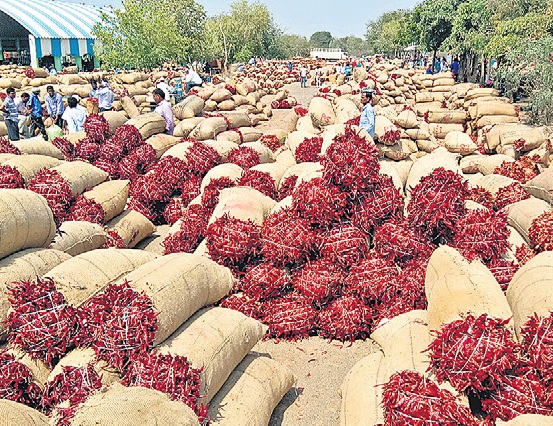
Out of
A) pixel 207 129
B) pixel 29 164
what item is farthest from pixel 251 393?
pixel 207 129

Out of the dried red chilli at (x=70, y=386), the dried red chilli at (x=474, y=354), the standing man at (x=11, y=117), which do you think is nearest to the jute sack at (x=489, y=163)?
the dried red chilli at (x=474, y=354)

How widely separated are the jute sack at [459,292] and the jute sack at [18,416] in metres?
2.73

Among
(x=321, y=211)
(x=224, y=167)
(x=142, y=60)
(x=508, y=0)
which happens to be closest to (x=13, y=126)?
(x=224, y=167)

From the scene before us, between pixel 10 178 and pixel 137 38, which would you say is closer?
pixel 10 178

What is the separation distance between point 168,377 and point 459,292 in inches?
89.4

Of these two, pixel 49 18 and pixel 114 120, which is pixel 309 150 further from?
pixel 49 18

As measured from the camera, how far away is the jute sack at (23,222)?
14.6 ft

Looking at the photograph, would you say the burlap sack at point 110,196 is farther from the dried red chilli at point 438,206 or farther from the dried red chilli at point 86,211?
the dried red chilli at point 438,206

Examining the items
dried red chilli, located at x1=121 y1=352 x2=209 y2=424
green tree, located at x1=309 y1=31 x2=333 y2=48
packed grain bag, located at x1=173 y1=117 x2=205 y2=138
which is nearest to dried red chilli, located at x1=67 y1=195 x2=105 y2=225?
dried red chilli, located at x1=121 y1=352 x2=209 y2=424

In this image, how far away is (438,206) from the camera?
225 inches

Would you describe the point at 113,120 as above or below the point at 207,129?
above

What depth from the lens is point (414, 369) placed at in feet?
12.4

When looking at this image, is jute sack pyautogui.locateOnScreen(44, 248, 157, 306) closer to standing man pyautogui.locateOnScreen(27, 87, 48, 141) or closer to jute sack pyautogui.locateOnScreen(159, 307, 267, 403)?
jute sack pyautogui.locateOnScreen(159, 307, 267, 403)

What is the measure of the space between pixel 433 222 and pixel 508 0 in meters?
23.4
